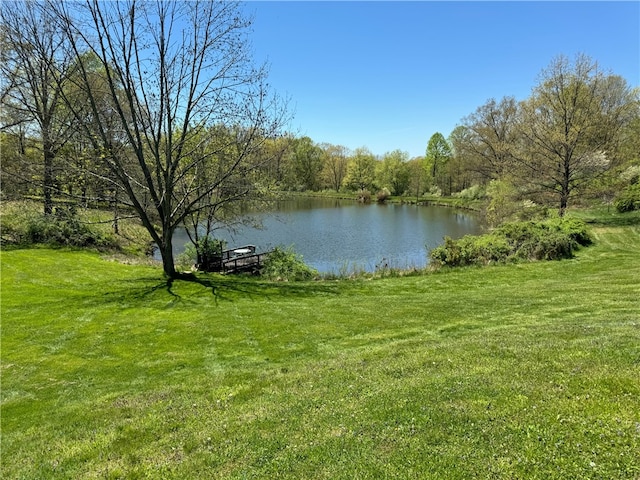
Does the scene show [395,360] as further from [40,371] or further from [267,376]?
[40,371]

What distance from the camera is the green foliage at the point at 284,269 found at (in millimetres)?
14969

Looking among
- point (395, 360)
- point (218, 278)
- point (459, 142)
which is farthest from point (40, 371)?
point (459, 142)

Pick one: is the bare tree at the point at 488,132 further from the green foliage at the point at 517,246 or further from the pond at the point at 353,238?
the green foliage at the point at 517,246

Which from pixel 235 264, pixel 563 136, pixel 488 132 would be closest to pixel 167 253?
pixel 235 264

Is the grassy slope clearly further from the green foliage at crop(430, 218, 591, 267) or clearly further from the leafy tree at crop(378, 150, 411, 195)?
the leafy tree at crop(378, 150, 411, 195)

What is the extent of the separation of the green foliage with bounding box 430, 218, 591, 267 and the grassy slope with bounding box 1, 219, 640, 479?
5.52 meters

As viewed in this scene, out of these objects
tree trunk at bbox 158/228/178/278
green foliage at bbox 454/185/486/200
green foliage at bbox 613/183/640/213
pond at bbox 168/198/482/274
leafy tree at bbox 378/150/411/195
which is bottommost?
pond at bbox 168/198/482/274

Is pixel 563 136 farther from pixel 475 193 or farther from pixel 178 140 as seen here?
pixel 475 193

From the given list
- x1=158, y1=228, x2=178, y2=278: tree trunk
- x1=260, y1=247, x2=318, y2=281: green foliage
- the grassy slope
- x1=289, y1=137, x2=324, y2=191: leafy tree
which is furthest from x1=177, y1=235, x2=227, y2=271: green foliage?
x1=289, y1=137, x2=324, y2=191: leafy tree

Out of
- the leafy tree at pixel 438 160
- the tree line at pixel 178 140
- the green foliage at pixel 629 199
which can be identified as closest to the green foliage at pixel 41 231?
the tree line at pixel 178 140

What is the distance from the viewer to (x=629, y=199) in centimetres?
2414

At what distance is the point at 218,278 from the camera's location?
13.7 metres

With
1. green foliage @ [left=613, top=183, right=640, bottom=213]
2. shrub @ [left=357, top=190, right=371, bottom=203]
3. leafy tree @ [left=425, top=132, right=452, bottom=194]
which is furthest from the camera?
shrub @ [left=357, top=190, right=371, bottom=203]

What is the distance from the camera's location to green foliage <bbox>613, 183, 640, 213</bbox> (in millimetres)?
23625
